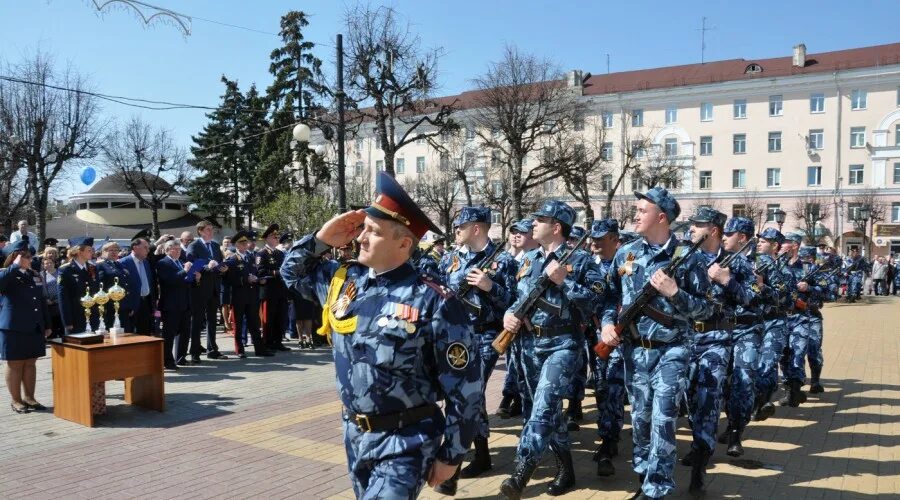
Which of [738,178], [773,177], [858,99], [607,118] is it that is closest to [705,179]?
[738,178]

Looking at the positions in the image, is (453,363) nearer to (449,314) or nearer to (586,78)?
(449,314)

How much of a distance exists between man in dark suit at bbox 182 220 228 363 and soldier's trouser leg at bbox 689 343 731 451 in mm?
7932

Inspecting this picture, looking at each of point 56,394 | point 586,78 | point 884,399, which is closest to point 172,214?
point 586,78

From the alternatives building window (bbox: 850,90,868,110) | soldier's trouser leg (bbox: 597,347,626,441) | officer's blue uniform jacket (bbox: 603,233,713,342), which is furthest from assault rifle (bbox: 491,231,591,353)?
building window (bbox: 850,90,868,110)

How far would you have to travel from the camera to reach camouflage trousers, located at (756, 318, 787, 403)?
7379 mm

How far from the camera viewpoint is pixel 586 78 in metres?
61.1

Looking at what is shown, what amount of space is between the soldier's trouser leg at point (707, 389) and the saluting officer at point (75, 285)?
767 cm

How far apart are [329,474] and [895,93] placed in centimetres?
5622

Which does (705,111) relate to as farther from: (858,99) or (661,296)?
(661,296)

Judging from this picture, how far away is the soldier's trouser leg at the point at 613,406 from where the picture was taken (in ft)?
19.5

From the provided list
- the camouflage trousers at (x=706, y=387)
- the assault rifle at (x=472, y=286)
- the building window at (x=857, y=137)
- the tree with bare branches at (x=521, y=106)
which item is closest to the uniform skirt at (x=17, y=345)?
the assault rifle at (x=472, y=286)

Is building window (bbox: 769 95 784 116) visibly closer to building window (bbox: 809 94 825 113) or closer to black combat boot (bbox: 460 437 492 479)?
building window (bbox: 809 94 825 113)

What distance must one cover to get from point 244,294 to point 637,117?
50288mm

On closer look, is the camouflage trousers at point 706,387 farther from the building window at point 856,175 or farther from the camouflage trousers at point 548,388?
the building window at point 856,175
